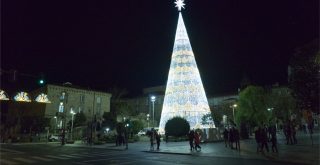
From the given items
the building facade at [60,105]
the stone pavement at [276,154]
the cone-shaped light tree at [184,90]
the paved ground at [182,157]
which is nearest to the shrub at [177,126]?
the cone-shaped light tree at [184,90]

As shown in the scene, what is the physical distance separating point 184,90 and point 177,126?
486cm

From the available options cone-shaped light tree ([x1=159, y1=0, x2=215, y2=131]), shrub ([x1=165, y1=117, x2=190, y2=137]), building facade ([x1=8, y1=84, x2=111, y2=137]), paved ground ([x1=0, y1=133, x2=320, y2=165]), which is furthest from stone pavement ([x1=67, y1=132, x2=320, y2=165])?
building facade ([x1=8, y1=84, x2=111, y2=137])

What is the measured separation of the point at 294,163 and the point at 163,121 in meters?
26.3

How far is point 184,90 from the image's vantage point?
3994cm

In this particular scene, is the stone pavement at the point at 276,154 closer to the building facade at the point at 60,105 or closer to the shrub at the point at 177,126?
the shrub at the point at 177,126

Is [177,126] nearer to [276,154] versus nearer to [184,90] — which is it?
[184,90]

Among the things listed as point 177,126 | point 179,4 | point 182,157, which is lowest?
point 182,157

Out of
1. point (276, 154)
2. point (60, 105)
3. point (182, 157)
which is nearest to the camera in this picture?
point (276, 154)

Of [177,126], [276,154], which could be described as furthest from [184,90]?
[276,154]

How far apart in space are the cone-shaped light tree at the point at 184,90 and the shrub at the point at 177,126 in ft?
2.26

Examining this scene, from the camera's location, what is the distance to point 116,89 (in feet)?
320

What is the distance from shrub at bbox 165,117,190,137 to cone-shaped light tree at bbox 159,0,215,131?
Answer: 2.26 ft

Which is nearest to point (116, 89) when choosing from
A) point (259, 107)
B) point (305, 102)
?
point (259, 107)

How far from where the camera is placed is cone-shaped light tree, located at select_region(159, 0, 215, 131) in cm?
4000
